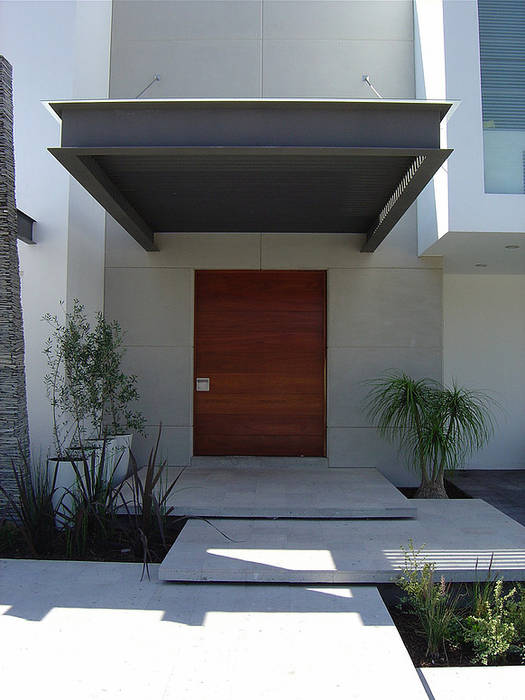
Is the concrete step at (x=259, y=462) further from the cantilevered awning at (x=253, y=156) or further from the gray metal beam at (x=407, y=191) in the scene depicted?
the cantilevered awning at (x=253, y=156)

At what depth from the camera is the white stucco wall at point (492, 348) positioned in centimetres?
699

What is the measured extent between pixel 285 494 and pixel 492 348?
3501 mm

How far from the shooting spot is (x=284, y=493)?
17.1ft

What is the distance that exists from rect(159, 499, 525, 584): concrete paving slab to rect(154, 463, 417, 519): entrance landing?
0.09 metres

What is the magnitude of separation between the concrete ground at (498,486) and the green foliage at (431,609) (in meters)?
2.05

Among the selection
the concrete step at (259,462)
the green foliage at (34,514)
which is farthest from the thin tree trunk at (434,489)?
the green foliage at (34,514)

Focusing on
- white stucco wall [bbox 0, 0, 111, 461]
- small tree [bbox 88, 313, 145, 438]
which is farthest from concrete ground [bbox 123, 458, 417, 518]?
white stucco wall [bbox 0, 0, 111, 461]

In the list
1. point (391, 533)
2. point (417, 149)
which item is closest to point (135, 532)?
point (391, 533)

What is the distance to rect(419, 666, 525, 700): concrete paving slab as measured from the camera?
8.17ft

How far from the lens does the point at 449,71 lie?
5289mm

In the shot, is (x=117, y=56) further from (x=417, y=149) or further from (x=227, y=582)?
(x=227, y=582)

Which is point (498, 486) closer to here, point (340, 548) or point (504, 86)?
point (340, 548)

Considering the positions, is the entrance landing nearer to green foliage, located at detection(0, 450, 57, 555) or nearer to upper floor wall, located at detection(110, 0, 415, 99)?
green foliage, located at detection(0, 450, 57, 555)

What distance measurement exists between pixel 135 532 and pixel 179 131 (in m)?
2.91
